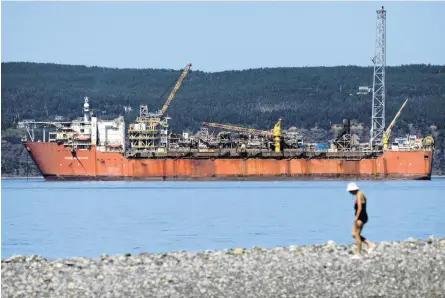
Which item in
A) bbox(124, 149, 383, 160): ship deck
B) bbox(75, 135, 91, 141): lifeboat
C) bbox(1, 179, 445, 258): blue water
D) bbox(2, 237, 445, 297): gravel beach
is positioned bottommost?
bbox(1, 179, 445, 258): blue water

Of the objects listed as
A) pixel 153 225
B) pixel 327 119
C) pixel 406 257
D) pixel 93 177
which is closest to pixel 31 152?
pixel 93 177

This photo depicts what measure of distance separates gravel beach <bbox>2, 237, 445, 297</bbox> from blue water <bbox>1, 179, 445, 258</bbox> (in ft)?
22.4

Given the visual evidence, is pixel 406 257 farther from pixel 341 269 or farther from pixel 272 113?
pixel 272 113

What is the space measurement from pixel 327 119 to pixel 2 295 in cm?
16839

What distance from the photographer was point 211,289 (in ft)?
54.7

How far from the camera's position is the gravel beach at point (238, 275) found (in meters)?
16.5

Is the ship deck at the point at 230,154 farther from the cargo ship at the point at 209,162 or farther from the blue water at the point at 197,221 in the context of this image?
the blue water at the point at 197,221

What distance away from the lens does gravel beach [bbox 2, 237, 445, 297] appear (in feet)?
54.3

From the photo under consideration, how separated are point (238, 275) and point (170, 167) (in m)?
71.9

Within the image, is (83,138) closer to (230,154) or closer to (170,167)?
(170,167)

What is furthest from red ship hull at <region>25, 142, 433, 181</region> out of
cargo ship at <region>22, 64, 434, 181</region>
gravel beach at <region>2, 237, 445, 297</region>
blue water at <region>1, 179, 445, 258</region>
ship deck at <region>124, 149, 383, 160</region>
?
gravel beach at <region>2, 237, 445, 297</region>

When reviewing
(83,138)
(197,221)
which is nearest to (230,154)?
(83,138)

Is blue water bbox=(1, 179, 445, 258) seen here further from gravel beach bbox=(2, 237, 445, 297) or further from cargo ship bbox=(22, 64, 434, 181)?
cargo ship bbox=(22, 64, 434, 181)

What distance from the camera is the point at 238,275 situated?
1770 centimetres
